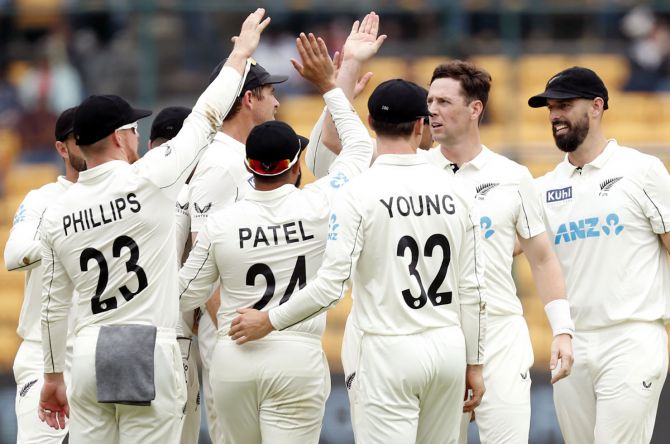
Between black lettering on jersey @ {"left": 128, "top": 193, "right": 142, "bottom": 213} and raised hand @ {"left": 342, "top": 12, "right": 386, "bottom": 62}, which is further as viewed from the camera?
raised hand @ {"left": 342, "top": 12, "right": 386, "bottom": 62}

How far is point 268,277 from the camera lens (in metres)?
6.67

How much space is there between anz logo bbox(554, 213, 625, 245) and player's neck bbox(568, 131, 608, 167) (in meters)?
0.39

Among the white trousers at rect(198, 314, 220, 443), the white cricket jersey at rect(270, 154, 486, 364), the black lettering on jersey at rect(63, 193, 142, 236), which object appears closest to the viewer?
the white cricket jersey at rect(270, 154, 486, 364)

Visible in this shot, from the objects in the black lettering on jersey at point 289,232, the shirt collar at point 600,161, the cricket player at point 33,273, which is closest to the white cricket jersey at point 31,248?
the cricket player at point 33,273

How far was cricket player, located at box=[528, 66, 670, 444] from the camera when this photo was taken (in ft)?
23.9

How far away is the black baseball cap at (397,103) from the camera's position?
20.9 ft

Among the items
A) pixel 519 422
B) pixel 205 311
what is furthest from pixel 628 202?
pixel 205 311

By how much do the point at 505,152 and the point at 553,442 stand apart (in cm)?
262

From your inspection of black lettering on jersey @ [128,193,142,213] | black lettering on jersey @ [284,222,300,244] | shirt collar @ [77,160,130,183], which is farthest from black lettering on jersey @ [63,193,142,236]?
black lettering on jersey @ [284,222,300,244]

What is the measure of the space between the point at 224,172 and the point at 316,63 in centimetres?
90

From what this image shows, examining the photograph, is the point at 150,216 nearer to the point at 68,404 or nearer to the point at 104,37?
the point at 68,404

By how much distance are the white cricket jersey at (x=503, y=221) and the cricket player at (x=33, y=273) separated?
2367 mm

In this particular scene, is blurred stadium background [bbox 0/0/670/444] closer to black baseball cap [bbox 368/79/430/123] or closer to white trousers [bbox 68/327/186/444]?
white trousers [bbox 68/327/186/444]

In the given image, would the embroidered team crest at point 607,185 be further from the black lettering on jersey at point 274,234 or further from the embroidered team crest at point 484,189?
the black lettering on jersey at point 274,234
